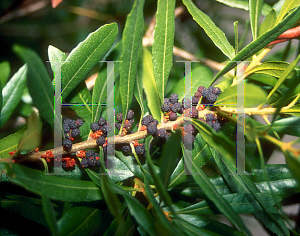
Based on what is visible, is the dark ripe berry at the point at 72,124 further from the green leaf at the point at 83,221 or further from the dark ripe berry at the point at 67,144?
the green leaf at the point at 83,221

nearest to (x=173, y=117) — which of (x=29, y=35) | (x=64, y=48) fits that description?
(x=64, y=48)

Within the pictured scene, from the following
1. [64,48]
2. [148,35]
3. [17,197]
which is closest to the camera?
[17,197]

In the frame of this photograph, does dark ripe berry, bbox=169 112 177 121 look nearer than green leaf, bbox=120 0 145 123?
No

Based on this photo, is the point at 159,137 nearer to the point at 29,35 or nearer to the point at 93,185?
the point at 93,185

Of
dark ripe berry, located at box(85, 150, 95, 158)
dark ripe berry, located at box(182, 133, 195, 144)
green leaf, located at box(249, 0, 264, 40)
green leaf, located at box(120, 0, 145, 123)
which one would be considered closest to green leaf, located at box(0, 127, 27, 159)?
dark ripe berry, located at box(85, 150, 95, 158)

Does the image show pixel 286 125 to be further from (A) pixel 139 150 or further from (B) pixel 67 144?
(B) pixel 67 144

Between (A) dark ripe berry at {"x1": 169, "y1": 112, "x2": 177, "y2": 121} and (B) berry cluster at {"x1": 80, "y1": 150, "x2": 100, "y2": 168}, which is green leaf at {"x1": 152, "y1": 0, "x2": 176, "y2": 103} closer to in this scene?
(A) dark ripe berry at {"x1": 169, "y1": 112, "x2": 177, "y2": 121}
